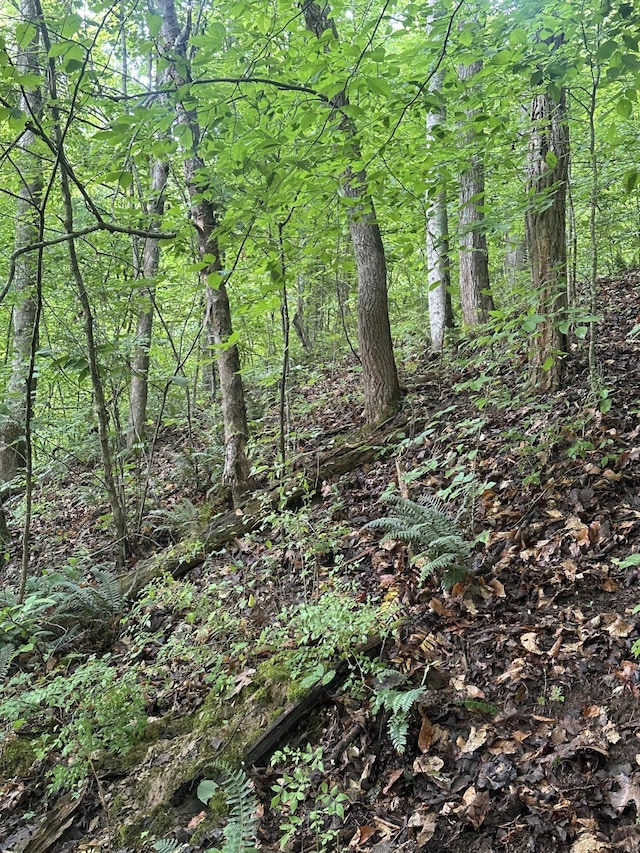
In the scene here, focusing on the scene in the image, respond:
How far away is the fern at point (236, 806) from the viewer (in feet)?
8.80

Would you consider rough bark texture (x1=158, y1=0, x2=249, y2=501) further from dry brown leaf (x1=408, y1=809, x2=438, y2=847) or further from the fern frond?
dry brown leaf (x1=408, y1=809, x2=438, y2=847)

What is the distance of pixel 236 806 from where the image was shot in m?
2.88

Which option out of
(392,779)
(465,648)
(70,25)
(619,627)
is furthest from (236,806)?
(70,25)

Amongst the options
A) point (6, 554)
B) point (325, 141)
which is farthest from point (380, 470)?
point (6, 554)

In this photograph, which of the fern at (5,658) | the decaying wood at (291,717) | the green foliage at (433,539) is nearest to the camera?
the decaying wood at (291,717)

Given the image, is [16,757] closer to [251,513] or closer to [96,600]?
[96,600]

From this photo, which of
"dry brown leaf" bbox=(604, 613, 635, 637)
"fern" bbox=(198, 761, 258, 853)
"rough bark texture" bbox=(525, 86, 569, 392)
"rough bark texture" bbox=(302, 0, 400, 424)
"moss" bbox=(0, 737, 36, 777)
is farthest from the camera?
"rough bark texture" bbox=(302, 0, 400, 424)

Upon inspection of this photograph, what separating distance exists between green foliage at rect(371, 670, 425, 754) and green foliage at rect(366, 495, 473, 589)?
734 mm

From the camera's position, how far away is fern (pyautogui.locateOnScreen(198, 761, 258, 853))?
2.68 meters

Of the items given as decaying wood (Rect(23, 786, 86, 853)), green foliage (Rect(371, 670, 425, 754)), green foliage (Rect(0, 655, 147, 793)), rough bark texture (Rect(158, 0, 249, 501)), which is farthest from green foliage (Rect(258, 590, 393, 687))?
rough bark texture (Rect(158, 0, 249, 501))

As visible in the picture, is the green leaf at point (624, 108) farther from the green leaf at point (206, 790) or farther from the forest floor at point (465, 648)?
the green leaf at point (206, 790)

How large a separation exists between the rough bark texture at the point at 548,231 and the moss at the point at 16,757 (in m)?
5.37

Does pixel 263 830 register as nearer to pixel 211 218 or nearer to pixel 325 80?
pixel 325 80

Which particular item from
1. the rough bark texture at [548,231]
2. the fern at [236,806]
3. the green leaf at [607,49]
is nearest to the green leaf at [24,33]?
the green leaf at [607,49]
